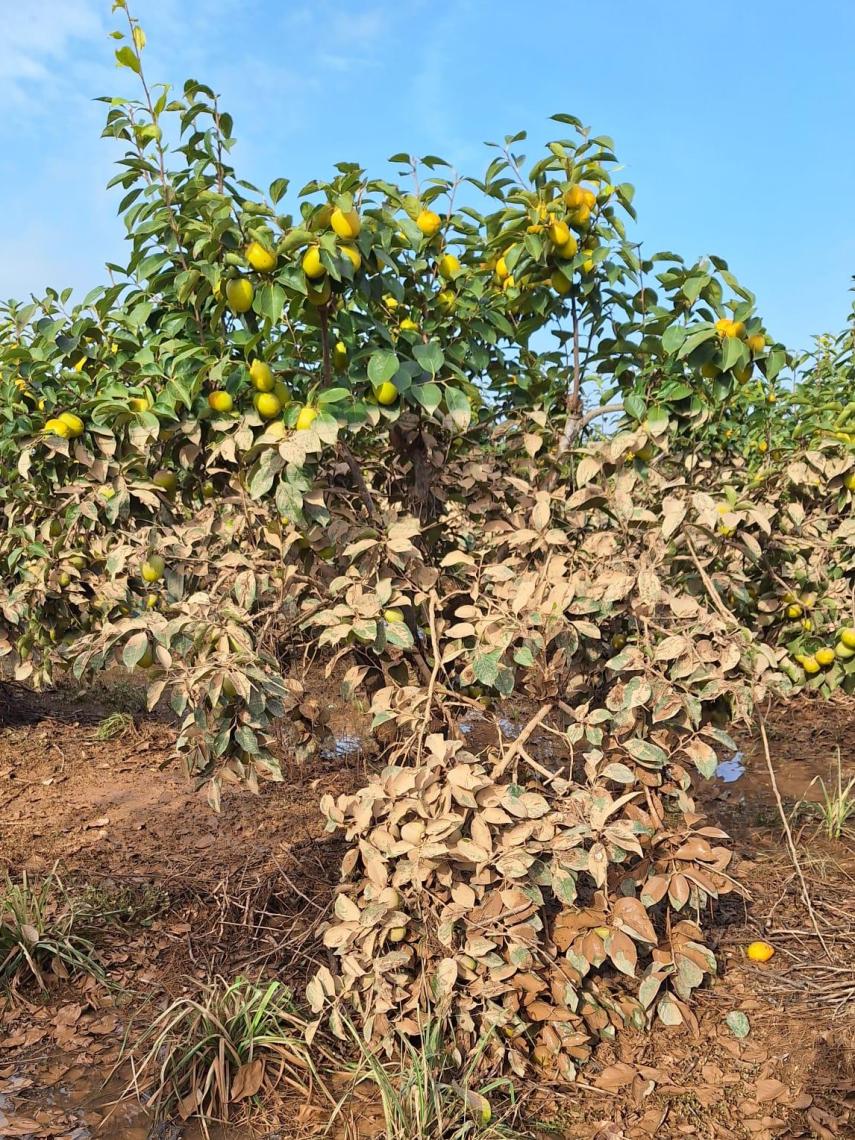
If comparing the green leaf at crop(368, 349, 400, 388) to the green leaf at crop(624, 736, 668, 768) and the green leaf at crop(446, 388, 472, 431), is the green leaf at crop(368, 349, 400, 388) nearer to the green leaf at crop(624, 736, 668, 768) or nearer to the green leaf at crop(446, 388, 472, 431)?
the green leaf at crop(446, 388, 472, 431)

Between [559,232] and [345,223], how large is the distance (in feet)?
2.15

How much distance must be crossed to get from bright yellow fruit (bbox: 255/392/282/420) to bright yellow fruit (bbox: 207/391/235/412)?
0.56ft

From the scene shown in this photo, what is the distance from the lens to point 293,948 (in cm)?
270

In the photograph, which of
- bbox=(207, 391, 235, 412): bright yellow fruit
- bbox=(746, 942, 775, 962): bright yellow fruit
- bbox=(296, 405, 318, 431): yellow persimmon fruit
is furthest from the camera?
bbox=(746, 942, 775, 962): bright yellow fruit

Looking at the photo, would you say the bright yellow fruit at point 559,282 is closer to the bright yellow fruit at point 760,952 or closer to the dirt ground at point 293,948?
the dirt ground at point 293,948

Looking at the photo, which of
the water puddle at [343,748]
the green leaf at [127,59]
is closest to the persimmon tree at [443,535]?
the green leaf at [127,59]

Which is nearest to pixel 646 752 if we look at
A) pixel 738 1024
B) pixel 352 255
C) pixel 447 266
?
pixel 738 1024

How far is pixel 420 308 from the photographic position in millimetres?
2457

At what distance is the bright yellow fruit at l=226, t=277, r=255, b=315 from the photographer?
1992 mm

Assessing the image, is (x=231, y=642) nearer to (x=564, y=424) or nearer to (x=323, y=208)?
(x=323, y=208)

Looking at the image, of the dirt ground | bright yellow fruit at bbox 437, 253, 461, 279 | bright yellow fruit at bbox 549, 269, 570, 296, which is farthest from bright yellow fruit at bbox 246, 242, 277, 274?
the dirt ground

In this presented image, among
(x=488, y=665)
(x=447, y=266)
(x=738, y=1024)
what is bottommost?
(x=738, y=1024)

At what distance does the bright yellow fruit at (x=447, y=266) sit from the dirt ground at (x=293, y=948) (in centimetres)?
175

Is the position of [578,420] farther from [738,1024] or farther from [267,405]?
[738,1024]
